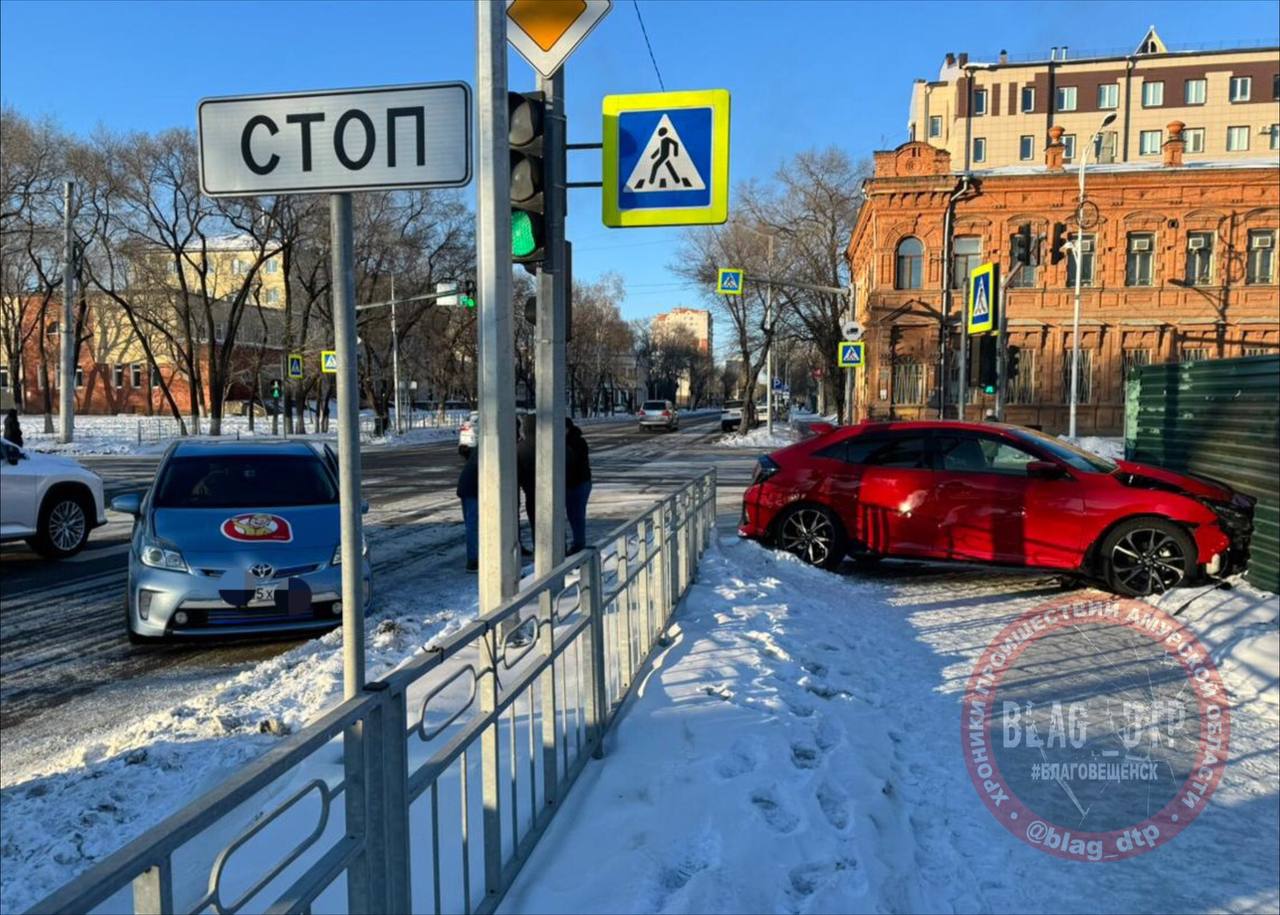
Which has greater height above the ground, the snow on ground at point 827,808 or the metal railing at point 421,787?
the metal railing at point 421,787

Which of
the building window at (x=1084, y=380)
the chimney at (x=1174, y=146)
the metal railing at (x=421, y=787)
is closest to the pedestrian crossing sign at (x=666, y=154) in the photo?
the metal railing at (x=421, y=787)

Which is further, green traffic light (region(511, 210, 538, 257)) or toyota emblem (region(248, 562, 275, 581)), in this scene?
toyota emblem (region(248, 562, 275, 581))

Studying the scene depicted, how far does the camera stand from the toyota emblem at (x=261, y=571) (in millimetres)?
6400

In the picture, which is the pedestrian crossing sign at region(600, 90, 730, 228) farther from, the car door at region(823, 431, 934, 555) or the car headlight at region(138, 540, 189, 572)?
the car headlight at region(138, 540, 189, 572)

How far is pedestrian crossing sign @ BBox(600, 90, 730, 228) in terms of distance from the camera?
6215 millimetres

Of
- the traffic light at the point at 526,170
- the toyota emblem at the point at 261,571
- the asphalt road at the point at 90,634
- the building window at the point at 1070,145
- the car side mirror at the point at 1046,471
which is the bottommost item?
the asphalt road at the point at 90,634

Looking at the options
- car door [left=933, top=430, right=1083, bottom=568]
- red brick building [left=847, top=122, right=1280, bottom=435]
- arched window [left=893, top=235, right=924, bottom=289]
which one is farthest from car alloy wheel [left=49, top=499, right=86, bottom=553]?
arched window [left=893, top=235, right=924, bottom=289]

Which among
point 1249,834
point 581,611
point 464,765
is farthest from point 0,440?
point 1249,834

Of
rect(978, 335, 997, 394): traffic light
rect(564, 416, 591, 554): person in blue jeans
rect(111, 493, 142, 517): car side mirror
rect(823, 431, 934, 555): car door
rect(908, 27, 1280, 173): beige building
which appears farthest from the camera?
rect(908, 27, 1280, 173): beige building

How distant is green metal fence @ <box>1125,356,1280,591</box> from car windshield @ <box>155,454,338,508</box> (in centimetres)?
792

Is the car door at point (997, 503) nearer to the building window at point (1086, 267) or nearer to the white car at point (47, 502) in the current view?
the white car at point (47, 502)

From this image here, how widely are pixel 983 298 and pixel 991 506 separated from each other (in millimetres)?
6227

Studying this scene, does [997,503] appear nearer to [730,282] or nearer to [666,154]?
[666,154]

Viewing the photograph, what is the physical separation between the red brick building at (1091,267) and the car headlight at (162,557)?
32346 millimetres
